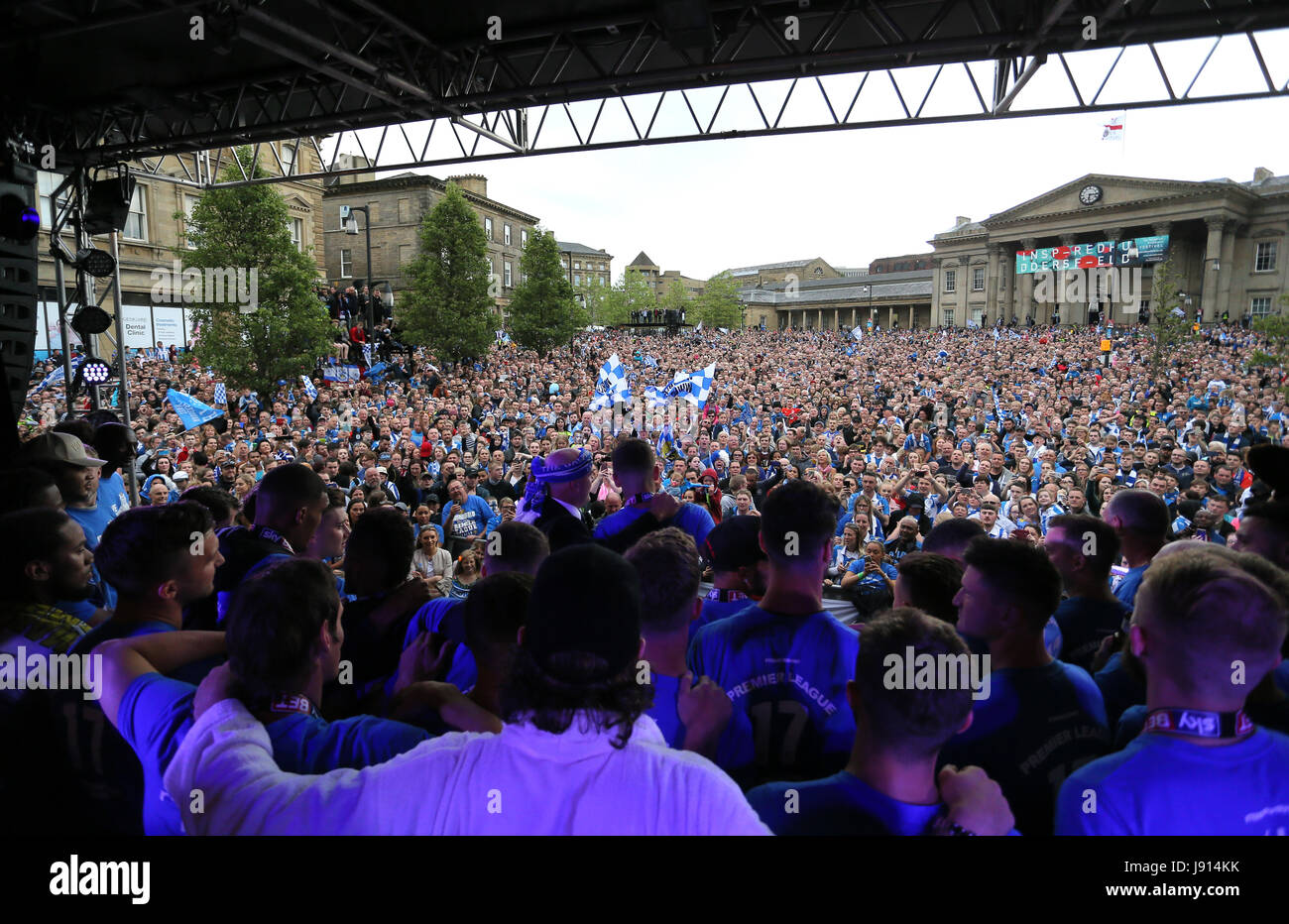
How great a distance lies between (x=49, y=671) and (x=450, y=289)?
29.8m

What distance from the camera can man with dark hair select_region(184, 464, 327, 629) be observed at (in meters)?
3.32

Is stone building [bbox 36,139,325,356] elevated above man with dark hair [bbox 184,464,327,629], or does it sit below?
above

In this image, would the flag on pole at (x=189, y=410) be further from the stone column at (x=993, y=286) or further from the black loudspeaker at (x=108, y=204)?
the stone column at (x=993, y=286)

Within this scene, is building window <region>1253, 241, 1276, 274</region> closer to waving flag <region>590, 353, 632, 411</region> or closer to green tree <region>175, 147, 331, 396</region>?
waving flag <region>590, 353, 632, 411</region>

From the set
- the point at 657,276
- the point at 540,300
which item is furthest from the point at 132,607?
the point at 657,276

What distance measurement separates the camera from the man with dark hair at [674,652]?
7.04 ft

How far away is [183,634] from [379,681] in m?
0.72

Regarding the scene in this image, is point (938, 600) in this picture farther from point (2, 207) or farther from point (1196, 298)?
point (1196, 298)

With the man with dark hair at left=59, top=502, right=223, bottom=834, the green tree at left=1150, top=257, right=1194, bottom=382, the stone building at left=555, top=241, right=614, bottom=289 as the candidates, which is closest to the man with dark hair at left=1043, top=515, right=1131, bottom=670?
the man with dark hair at left=59, top=502, right=223, bottom=834

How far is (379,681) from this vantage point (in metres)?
2.74

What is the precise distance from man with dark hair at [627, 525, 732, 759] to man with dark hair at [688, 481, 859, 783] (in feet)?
0.59

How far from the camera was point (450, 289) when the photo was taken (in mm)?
30297

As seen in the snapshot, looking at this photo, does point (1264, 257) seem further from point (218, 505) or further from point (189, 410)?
point (218, 505)
